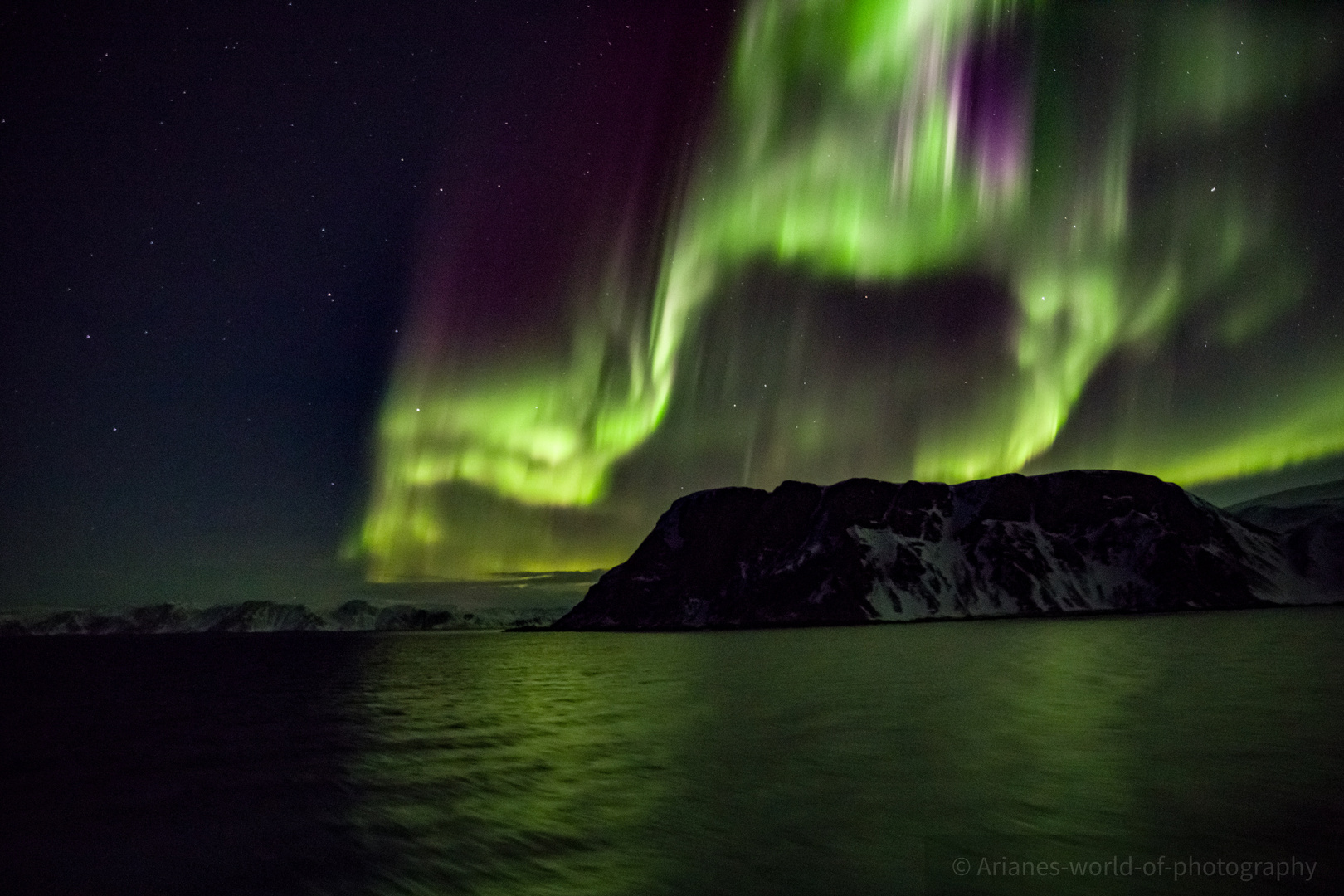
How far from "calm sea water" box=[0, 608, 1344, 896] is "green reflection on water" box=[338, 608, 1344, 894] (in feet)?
0.35

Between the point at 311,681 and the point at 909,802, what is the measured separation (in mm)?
72424

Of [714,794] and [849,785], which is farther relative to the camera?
[849,785]

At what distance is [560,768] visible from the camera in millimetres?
24859

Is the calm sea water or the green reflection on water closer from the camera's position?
the calm sea water

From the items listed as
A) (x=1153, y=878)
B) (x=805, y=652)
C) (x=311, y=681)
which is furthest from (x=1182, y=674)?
(x=311, y=681)

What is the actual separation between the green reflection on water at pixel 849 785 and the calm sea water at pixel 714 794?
11 centimetres

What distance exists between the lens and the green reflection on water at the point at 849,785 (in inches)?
543

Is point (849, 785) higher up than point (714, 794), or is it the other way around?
point (849, 785)

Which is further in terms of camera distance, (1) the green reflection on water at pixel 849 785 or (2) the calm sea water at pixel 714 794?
(1) the green reflection on water at pixel 849 785

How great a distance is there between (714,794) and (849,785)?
146 inches

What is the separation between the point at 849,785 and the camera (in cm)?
2020

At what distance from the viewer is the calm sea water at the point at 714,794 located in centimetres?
1358

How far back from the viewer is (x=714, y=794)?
19688mm

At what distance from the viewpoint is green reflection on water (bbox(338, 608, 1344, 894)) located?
13.8 meters
